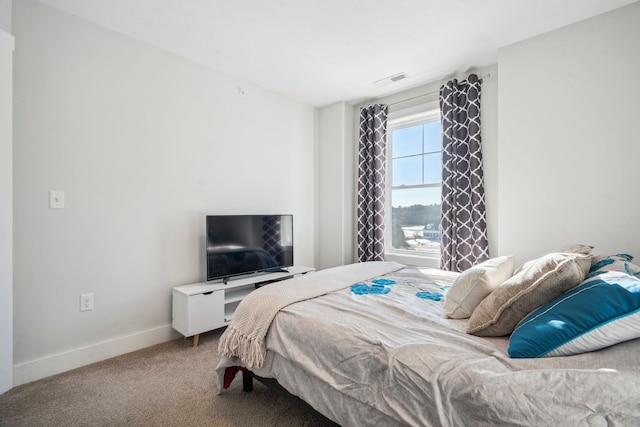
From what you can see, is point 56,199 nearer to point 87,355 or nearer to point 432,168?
point 87,355

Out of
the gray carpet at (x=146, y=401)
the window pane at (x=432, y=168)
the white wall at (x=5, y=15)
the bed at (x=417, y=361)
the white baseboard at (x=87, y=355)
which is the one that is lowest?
the gray carpet at (x=146, y=401)

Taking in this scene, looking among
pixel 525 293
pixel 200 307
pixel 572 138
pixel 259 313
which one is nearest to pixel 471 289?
pixel 525 293

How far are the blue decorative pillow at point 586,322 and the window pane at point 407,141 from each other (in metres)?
2.81

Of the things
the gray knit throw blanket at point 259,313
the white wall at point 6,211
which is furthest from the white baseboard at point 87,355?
the gray knit throw blanket at point 259,313

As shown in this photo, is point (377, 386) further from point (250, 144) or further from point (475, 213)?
point (250, 144)

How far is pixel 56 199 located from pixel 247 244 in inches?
60.4

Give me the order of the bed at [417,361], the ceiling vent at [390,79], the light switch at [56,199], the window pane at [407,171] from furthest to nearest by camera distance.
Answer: the window pane at [407,171] → the ceiling vent at [390,79] → the light switch at [56,199] → the bed at [417,361]

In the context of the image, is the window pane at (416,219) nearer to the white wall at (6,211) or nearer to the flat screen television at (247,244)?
the flat screen television at (247,244)

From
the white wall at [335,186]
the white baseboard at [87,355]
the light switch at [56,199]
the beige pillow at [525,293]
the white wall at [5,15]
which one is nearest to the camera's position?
the beige pillow at [525,293]

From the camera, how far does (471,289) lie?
1502 millimetres

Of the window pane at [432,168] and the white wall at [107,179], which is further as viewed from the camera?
the window pane at [432,168]

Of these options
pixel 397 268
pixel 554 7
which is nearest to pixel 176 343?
pixel 397 268

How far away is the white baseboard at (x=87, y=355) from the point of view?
2072 millimetres

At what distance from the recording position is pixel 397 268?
8.70 ft
